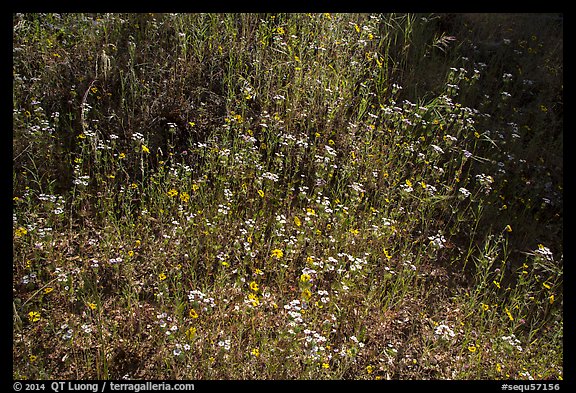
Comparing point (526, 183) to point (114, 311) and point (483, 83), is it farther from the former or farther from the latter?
point (114, 311)

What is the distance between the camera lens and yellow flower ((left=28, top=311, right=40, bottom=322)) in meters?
3.05

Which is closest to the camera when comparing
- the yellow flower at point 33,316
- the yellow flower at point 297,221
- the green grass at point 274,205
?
the yellow flower at point 33,316

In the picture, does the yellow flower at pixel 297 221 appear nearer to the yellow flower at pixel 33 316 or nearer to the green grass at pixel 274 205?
the green grass at pixel 274 205

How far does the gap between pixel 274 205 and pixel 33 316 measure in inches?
77.7

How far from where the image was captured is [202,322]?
3277 millimetres

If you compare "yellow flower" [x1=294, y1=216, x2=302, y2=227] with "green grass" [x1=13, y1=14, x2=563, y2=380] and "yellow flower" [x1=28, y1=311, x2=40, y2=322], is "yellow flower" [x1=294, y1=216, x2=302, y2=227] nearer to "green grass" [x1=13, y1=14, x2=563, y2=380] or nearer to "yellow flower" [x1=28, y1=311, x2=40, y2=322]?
"green grass" [x1=13, y1=14, x2=563, y2=380]

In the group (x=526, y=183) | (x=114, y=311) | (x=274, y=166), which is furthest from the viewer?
(x=526, y=183)

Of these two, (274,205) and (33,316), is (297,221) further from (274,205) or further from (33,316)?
(33,316)

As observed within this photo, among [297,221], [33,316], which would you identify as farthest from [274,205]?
[33,316]

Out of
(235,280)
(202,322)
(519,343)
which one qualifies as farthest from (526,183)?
(202,322)

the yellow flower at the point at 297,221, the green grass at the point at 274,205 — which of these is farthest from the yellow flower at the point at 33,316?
the yellow flower at the point at 297,221

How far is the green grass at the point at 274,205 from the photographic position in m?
3.26

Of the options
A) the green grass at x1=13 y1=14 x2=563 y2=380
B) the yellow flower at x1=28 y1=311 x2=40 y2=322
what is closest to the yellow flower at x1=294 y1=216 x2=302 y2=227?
the green grass at x1=13 y1=14 x2=563 y2=380

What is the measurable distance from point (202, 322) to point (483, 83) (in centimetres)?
465
